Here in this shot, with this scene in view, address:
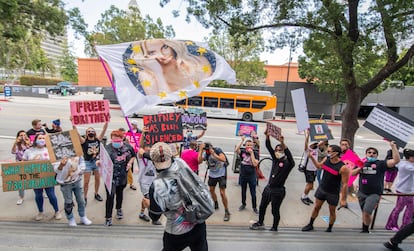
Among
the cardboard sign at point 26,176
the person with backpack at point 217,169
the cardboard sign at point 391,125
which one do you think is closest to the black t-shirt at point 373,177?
the cardboard sign at point 391,125

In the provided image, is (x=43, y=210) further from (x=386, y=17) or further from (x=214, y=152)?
(x=386, y=17)

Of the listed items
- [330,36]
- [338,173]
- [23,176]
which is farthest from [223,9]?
[23,176]

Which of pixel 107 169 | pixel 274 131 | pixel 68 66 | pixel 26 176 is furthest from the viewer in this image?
pixel 68 66

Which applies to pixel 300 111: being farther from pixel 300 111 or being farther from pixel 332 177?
pixel 332 177

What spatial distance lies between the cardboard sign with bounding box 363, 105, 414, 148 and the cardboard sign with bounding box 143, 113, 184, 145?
3.82m

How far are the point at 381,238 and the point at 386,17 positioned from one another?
462 centimetres

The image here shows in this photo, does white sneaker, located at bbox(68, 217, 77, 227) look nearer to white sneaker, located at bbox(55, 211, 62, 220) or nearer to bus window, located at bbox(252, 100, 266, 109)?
white sneaker, located at bbox(55, 211, 62, 220)

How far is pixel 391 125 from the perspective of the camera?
4.81m

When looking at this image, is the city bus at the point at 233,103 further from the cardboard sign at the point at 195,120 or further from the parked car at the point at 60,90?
the parked car at the point at 60,90

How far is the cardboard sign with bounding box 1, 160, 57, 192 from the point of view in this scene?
15.0ft

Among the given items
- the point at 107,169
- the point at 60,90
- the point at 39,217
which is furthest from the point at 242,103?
the point at 60,90

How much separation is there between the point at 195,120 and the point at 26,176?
4.23 metres

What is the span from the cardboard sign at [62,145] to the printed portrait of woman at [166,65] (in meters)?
1.43

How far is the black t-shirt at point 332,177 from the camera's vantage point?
4434 mm
